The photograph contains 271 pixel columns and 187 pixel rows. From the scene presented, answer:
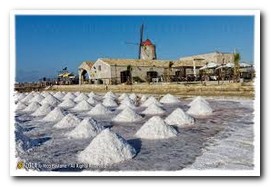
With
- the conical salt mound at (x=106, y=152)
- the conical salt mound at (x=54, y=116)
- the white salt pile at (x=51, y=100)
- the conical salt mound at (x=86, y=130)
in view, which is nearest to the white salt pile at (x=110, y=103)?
the white salt pile at (x=51, y=100)

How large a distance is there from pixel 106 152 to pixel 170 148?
1061 mm

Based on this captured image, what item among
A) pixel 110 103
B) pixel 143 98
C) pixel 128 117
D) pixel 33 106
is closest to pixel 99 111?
pixel 110 103

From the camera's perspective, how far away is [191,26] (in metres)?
6.61

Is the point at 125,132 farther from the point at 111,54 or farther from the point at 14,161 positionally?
the point at 14,161

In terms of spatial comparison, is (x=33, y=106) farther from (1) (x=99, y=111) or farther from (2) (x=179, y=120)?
(2) (x=179, y=120)

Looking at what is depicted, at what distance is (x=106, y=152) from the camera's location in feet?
19.0

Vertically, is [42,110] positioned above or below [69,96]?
below

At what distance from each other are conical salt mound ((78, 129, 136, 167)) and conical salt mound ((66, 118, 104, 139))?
105 centimetres

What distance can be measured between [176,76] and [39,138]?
6.05m

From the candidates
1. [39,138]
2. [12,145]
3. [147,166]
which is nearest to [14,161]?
A: [12,145]

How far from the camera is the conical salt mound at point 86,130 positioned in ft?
23.0

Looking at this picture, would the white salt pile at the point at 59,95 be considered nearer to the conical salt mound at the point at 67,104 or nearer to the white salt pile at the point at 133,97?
the conical salt mound at the point at 67,104

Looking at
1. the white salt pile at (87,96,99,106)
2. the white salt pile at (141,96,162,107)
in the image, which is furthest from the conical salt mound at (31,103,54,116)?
the white salt pile at (141,96,162,107)
